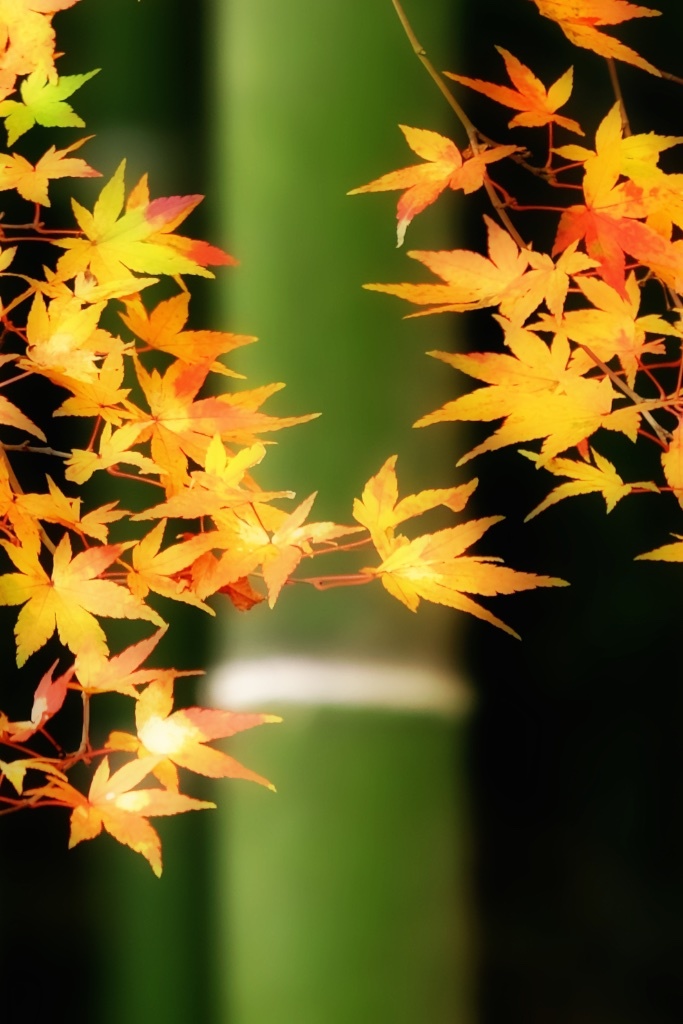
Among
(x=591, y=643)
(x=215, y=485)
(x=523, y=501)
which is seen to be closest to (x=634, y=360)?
(x=523, y=501)

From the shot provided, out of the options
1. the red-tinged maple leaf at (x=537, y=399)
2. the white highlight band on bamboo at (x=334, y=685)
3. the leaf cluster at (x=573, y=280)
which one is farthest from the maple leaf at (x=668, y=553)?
the white highlight band on bamboo at (x=334, y=685)

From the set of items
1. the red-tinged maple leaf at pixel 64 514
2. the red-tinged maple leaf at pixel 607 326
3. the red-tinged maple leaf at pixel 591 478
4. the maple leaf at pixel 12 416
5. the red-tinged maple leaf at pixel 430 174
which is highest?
the red-tinged maple leaf at pixel 430 174

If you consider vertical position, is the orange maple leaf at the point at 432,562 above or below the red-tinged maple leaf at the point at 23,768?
above

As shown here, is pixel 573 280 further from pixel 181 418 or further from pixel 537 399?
pixel 181 418

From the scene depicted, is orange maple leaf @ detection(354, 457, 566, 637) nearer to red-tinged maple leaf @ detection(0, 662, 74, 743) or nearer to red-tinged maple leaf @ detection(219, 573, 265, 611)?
red-tinged maple leaf @ detection(219, 573, 265, 611)

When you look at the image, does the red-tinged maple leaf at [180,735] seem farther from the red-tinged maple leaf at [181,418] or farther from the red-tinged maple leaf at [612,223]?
the red-tinged maple leaf at [612,223]

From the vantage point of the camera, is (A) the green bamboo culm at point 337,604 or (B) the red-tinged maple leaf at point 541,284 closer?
(B) the red-tinged maple leaf at point 541,284

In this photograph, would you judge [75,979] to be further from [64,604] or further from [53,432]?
[53,432]

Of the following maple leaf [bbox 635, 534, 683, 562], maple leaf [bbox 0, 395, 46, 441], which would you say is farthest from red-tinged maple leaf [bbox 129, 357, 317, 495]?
maple leaf [bbox 635, 534, 683, 562]
